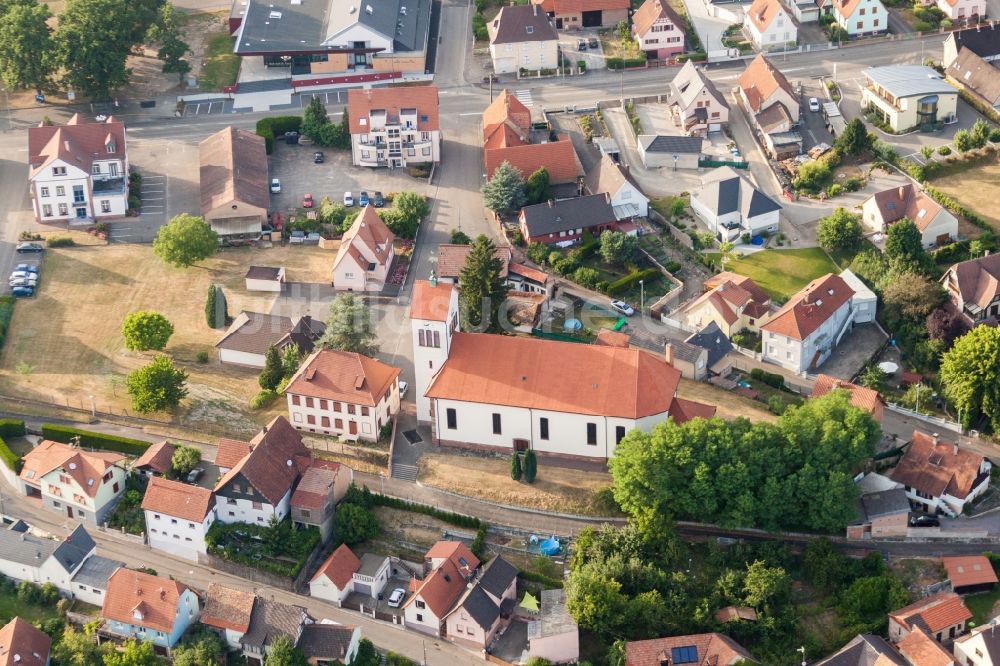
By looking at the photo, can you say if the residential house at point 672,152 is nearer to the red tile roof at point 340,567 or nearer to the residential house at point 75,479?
the red tile roof at point 340,567

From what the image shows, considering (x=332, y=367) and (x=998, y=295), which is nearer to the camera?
(x=332, y=367)

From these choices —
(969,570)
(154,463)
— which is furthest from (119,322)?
(969,570)

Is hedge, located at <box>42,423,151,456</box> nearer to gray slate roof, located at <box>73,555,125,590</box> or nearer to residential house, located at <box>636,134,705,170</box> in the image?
gray slate roof, located at <box>73,555,125,590</box>

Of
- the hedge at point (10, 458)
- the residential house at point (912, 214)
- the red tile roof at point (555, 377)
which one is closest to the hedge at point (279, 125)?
the red tile roof at point (555, 377)

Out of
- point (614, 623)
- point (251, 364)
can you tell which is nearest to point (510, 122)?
point (251, 364)

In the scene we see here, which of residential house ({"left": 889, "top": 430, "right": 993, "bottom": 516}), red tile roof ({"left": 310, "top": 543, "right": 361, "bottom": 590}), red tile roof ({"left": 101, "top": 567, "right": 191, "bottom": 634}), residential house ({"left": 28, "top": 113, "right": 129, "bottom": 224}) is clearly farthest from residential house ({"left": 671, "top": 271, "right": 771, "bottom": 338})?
residential house ({"left": 28, "top": 113, "right": 129, "bottom": 224})

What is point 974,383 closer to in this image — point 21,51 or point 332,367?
point 332,367
